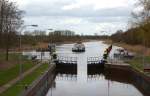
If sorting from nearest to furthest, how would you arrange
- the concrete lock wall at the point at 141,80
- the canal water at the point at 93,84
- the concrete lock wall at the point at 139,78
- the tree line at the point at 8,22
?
the canal water at the point at 93,84 → the concrete lock wall at the point at 141,80 → the concrete lock wall at the point at 139,78 → the tree line at the point at 8,22

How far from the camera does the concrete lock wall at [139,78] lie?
50081mm

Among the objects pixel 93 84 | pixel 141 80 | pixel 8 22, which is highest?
pixel 8 22

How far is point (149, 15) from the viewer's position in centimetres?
6750

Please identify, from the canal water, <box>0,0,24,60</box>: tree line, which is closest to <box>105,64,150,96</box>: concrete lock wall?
the canal water

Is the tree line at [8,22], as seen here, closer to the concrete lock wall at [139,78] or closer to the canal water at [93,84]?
the canal water at [93,84]

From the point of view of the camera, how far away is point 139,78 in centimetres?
5716

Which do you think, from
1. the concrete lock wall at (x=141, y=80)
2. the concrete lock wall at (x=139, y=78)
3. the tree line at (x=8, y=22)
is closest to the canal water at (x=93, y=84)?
the concrete lock wall at (x=139, y=78)

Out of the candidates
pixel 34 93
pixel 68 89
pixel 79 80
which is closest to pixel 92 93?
pixel 68 89

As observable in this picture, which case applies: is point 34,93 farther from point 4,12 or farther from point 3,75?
point 4,12

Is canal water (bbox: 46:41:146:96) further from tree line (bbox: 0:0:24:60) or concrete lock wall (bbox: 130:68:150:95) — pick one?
tree line (bbox: 0:0:24:60)

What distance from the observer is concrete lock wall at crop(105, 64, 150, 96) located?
5008 centimetres

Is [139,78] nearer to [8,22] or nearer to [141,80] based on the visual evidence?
[141,80]

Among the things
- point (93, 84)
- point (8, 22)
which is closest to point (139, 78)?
point (93, 84)

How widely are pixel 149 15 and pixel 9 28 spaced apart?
22.9 meters
